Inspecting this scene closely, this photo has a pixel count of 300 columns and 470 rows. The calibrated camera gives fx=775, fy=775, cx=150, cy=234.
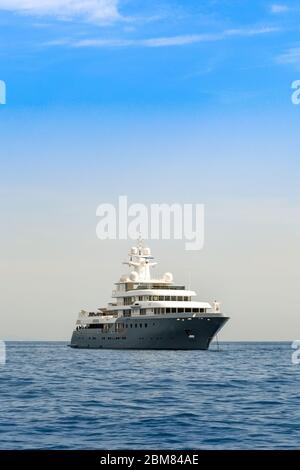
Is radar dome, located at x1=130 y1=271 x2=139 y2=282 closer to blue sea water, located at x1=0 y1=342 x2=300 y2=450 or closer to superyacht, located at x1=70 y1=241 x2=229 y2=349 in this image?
superyacht, located at x1=70 y1=241 x2=229 y2=349

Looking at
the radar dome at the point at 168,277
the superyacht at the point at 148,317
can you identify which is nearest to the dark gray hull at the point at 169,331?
the superyacht at the point at 148,317

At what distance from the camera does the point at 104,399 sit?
42.4m

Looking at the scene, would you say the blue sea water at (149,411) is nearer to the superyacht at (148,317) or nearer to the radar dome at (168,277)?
the superyacht at (148,317)

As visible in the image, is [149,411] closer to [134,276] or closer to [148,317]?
[148,317]

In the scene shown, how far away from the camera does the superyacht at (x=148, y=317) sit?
109562mm

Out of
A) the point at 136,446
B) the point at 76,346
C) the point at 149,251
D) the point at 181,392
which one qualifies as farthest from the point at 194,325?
the point at 136,446

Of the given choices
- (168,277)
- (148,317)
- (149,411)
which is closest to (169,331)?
(148,317)

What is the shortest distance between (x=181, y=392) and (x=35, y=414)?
13734 millimetres

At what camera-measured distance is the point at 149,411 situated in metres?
37.1

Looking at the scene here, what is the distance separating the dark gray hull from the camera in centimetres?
10900

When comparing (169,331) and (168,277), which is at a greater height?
(168,277)

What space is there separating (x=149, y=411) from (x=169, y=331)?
240 ft

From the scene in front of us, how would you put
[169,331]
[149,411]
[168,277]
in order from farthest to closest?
1. [168,277]
2. [169,331]
3. [149,411]
